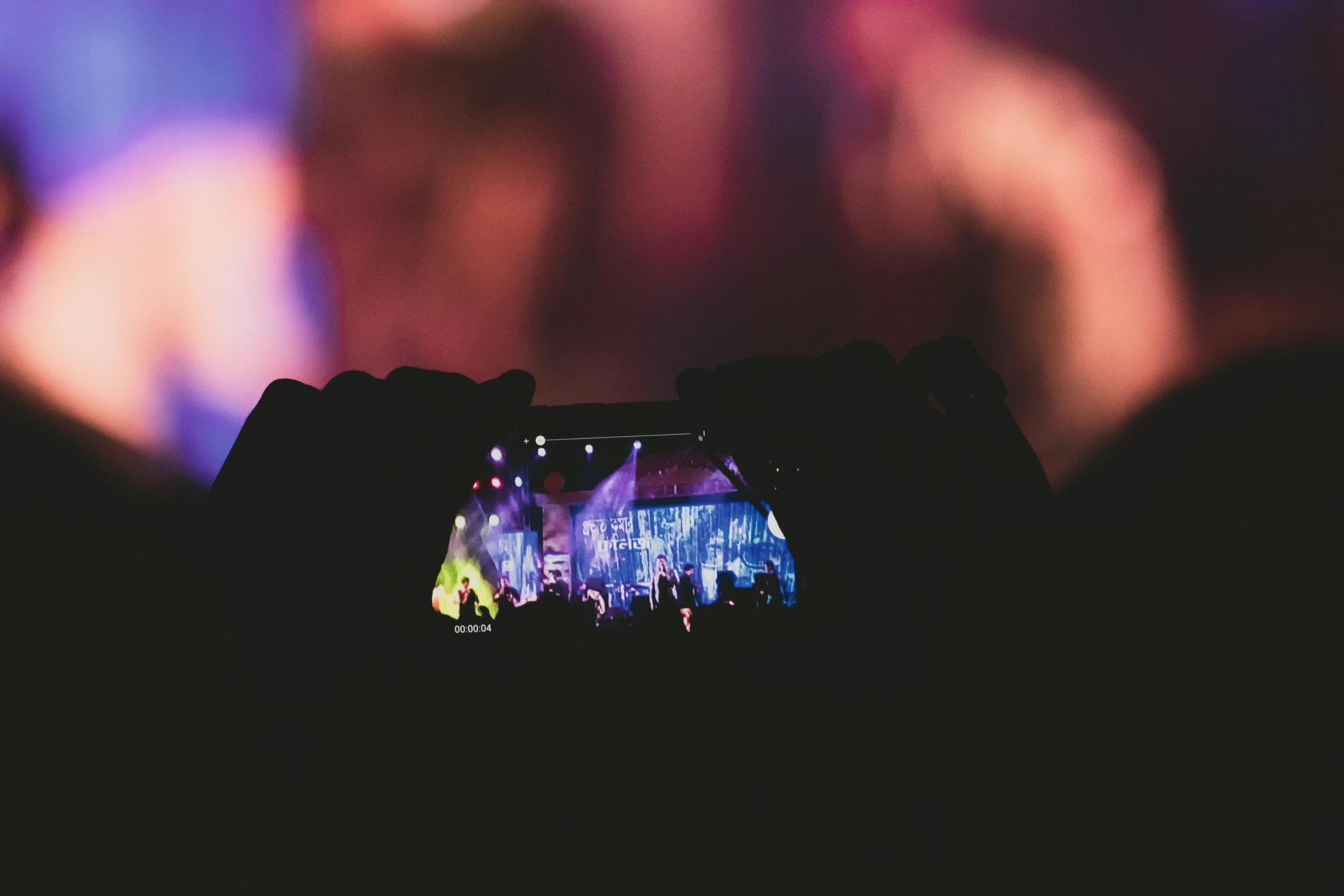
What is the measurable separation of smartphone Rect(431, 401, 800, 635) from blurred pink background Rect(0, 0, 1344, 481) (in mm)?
365

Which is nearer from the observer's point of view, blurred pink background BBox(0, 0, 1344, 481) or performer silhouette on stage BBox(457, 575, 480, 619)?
performer silhouette on stage BBox(457, 575, 480, 619)

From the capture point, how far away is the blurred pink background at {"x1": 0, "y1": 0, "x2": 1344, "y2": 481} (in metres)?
1.19

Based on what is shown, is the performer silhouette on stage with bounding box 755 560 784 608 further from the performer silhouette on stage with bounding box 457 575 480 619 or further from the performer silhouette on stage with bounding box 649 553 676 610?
the performer silhouette on stage with bounding box 457 575 480 619

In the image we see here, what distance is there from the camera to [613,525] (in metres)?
0.83

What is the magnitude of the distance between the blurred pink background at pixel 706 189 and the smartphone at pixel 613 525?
0.36 m

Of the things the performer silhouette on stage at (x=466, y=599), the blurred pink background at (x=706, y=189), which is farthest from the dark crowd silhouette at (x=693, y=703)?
the blurred pink background at (x=706, y=189)

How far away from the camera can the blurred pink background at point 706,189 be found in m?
1.19

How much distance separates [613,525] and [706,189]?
0.65m

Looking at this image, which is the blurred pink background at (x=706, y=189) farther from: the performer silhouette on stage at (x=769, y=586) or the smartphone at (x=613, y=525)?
the performer silhouette on stage at (x=769, y=586)

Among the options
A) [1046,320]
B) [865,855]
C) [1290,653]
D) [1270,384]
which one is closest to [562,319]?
[1046,320]

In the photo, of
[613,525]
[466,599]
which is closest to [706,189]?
[613,525]

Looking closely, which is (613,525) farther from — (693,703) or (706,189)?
(706,189)

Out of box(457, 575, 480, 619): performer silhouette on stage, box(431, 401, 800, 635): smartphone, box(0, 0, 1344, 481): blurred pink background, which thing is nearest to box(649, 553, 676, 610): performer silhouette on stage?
box(431, 401, 800, 635): smartphone

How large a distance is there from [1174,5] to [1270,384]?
0.61 m
